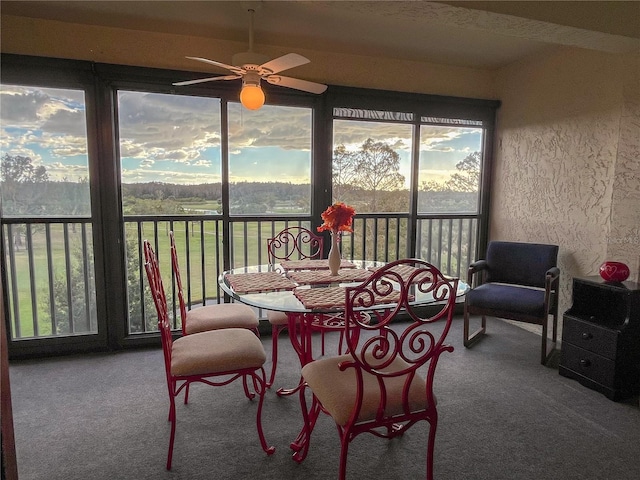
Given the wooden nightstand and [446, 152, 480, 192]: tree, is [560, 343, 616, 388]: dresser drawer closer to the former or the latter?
the wooden nightstand

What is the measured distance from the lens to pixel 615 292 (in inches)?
102

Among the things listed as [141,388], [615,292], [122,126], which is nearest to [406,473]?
[141,388]

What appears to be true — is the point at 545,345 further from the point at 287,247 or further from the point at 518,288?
the point at 287,247

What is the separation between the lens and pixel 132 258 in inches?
130

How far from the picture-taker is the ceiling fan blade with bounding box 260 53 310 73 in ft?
6.70

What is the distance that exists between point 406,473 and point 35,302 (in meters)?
3.02

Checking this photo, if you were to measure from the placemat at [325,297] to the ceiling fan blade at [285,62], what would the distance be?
1168 mm

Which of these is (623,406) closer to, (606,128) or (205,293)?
(606,128)

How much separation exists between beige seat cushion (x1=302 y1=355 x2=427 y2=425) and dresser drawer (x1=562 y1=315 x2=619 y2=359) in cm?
154

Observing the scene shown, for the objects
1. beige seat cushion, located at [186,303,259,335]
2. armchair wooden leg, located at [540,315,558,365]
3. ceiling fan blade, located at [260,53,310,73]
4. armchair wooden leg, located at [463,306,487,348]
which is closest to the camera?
ceiling fan blade, located at [260,53,310,73]

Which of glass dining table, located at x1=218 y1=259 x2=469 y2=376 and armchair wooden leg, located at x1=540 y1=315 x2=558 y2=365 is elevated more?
glass dining table, located at x1=218 y1=259 x2=469 y2=376

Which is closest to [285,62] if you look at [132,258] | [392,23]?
[392,23]

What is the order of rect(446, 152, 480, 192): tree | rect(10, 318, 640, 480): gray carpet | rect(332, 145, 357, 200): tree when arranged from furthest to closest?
rect(446, 152, 480, 192): tree → rect(332, 145, 357, 200): tree → rect(10, 318, 640, 480): gray carpet

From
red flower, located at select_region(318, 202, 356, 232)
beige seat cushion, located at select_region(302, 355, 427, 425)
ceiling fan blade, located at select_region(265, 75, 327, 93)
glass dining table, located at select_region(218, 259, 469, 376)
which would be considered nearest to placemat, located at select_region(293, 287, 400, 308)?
glass dining table, located at select_region(218, 259, 469, 376)
